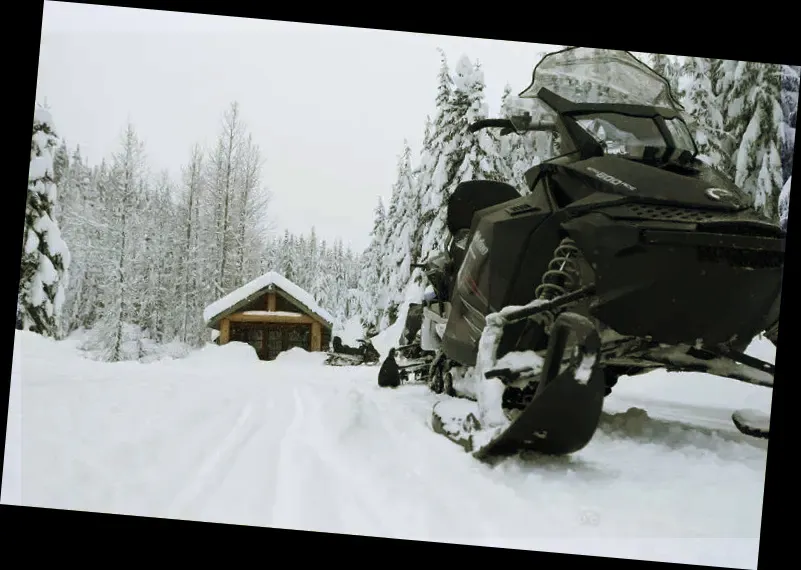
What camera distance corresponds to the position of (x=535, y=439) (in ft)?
6.68

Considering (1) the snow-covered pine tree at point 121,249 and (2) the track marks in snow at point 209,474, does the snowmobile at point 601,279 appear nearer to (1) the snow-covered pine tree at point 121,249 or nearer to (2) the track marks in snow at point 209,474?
(2) the track marks in snow at point 209,474

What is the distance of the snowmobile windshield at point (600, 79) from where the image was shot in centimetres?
252

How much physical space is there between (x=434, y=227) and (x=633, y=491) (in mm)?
1350

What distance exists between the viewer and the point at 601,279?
78.5 inches

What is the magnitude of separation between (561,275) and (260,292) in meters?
1.34

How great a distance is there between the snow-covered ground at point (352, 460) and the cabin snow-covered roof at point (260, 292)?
177 millimetres

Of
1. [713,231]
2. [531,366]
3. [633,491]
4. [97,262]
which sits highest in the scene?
[713,231]

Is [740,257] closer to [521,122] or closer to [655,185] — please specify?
[655,185]

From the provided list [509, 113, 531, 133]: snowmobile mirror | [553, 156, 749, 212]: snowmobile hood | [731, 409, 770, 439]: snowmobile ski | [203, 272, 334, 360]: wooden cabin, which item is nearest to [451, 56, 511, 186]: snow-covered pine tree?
[509, 113, 531, 133]: snowmobile mirror

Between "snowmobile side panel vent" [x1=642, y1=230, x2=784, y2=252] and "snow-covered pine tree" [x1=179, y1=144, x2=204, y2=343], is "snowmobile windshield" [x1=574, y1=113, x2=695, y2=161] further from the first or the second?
"snow-covered pine tree" [x1=179, y1=144, x2=204, y2=343]

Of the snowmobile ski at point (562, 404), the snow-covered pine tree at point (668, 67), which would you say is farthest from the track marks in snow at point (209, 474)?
the snow-covered pine tree at point (668, 67)

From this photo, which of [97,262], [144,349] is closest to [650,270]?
[144,349]

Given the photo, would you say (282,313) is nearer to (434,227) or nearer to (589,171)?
(434,227)

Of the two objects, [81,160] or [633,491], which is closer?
[633,491]
